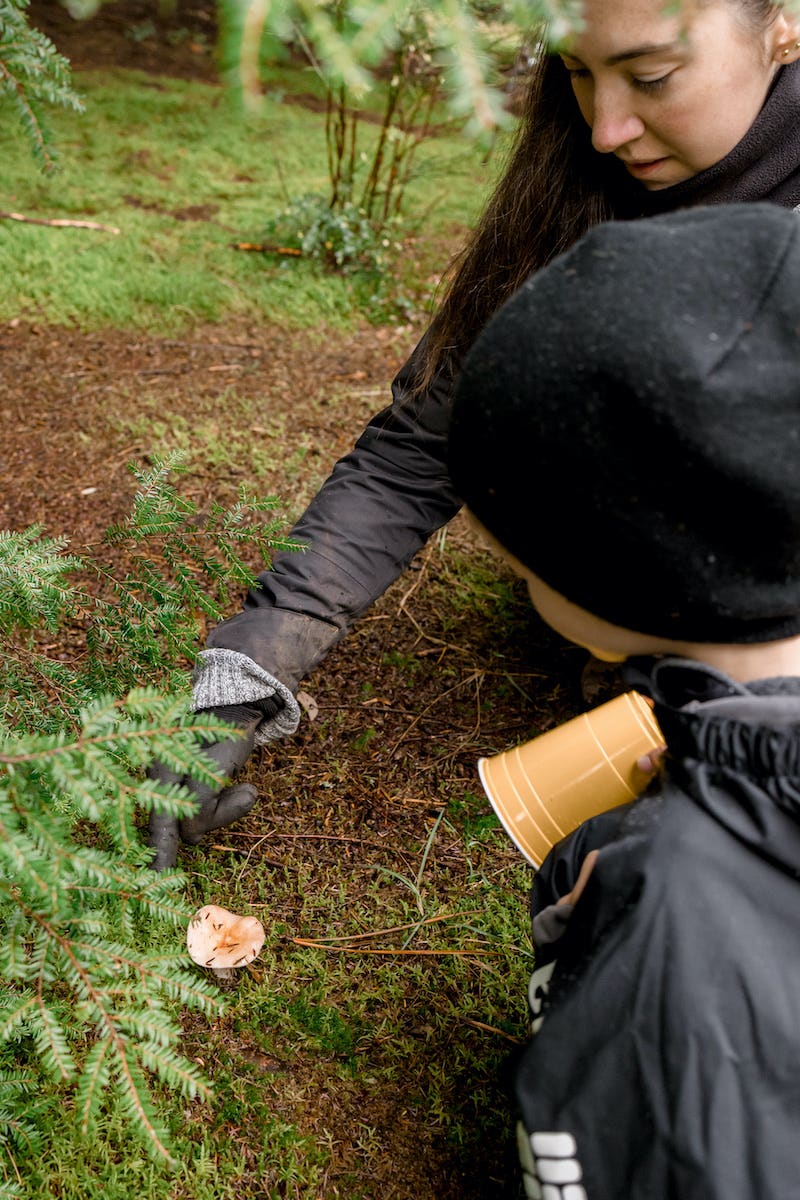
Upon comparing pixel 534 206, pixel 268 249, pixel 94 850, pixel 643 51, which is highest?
pixel 643 51

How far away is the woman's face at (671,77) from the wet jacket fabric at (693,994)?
1115mm

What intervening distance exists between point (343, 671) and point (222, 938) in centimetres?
91

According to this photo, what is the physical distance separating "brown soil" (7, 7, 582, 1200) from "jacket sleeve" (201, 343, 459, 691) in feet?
1.23

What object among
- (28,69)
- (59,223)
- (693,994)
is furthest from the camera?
(59,223)

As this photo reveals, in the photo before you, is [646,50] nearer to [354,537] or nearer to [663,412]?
[663,412]

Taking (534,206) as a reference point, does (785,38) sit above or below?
above

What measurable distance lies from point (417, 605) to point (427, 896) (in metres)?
1.02

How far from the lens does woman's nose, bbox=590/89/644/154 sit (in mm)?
1692

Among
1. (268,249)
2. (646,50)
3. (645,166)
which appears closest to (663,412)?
(646,50)

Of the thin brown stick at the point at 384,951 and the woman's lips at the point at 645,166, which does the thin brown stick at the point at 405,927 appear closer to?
the thin brown stick at the point at 384,951

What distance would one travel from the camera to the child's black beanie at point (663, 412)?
0.97 metres

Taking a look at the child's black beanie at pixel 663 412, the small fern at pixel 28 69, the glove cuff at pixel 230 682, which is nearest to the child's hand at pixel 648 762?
the child's black beanie at pixel 663 412

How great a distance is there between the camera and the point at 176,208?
4578 mm

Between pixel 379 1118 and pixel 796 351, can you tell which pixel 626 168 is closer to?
pixel 796 351
